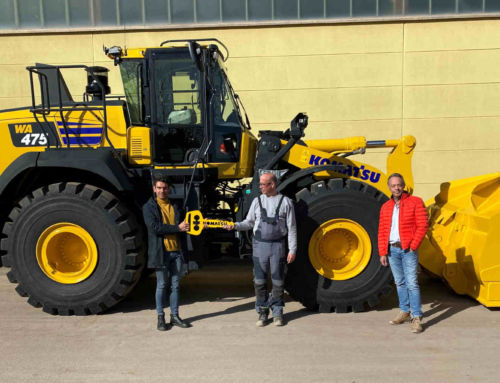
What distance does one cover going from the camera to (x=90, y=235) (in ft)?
14.9

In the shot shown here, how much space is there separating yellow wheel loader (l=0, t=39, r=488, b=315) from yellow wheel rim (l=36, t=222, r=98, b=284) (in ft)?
0.04

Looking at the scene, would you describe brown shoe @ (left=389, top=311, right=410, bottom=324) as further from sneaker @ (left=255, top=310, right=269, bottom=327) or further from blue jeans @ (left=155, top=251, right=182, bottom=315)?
blue jeans @ (left=155, top=251, right=182, bottom=315)

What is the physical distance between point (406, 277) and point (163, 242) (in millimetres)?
2353

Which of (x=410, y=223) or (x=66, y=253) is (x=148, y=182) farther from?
(x=410, y=223)

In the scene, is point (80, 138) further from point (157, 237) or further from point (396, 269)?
point (396, 269)

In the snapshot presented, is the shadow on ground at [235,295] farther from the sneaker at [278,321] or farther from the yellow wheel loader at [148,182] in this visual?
the yellow wheel loader at [148,182]

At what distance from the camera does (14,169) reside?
14.9ft

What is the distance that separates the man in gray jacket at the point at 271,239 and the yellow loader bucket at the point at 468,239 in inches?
75.2

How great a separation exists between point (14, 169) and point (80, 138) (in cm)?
74

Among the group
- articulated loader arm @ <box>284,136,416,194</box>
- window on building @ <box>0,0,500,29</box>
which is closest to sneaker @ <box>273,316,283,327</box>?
articulated loader arm @ <box>284,136,416,194</box>

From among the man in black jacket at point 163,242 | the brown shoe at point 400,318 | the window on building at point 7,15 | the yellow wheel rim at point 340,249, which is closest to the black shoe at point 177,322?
the man in black jacket at point 163,242

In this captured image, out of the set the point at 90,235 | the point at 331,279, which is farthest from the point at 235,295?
the point at 90,235

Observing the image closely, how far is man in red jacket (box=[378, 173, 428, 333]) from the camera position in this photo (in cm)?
410

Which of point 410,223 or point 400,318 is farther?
point 400,318
